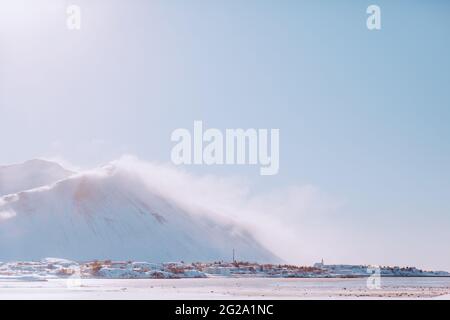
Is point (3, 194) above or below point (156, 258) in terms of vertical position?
above

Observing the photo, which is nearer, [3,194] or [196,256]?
[196,256]

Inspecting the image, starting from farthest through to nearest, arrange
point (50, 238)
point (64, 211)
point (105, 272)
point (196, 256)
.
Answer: point (64, 211)
point (50, 238)
point (196, 256)
point (105, 272)

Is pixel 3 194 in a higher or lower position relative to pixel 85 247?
higher

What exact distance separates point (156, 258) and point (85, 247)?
22.7 ft

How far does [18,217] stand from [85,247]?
21.8ft

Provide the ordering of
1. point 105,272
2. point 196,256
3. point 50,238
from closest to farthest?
point 105,272 < point 196,256 < point 50,238
